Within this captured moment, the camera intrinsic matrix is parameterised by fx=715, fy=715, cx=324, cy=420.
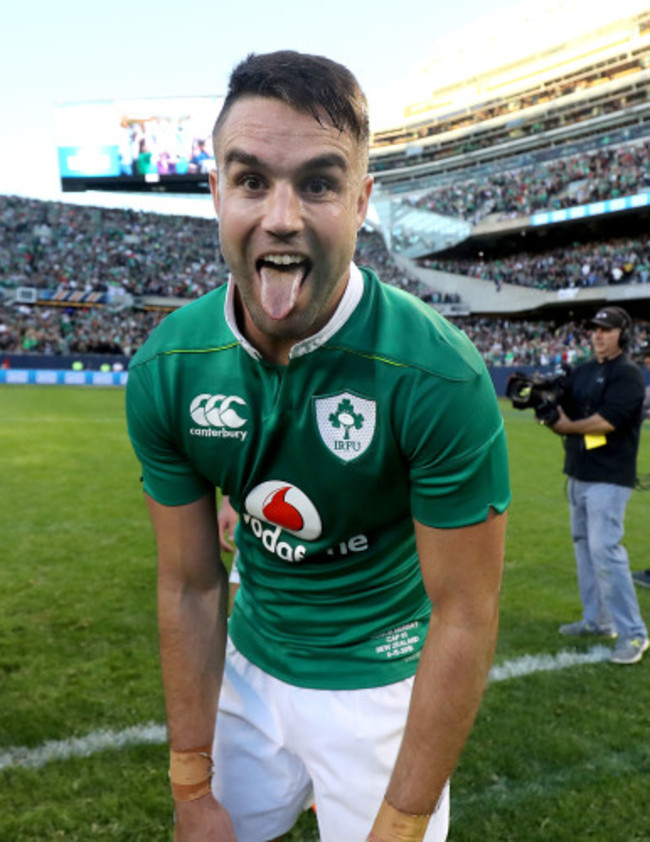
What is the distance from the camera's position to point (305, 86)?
60.5 inches

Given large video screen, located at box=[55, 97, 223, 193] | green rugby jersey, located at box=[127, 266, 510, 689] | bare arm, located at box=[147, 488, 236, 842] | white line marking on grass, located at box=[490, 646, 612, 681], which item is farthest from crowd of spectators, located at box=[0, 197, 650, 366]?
bare arm, located at box=[147, 488, 236, 842]

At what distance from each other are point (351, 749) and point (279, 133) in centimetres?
157

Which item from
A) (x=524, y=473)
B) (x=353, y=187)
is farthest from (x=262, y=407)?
(x=524, y=473)

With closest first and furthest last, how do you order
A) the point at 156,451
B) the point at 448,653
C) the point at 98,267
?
the point at 448,653
the point at 156,451
the point at 98,267

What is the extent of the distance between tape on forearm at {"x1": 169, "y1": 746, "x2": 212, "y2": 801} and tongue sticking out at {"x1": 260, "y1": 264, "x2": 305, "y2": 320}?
4.04 feet

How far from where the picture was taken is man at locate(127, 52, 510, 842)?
156 centimetres

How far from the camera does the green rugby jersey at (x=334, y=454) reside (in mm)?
1592

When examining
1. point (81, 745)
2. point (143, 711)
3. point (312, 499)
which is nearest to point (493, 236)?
point (143, 711)

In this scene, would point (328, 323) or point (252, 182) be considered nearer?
point (252, 182)

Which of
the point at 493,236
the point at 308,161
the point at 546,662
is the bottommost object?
the point at 546,662

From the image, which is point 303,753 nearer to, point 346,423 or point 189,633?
point 189,633

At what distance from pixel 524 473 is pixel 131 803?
10.7 metres

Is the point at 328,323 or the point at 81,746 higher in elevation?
the point at 328,323

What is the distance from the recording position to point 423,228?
57.1 m
